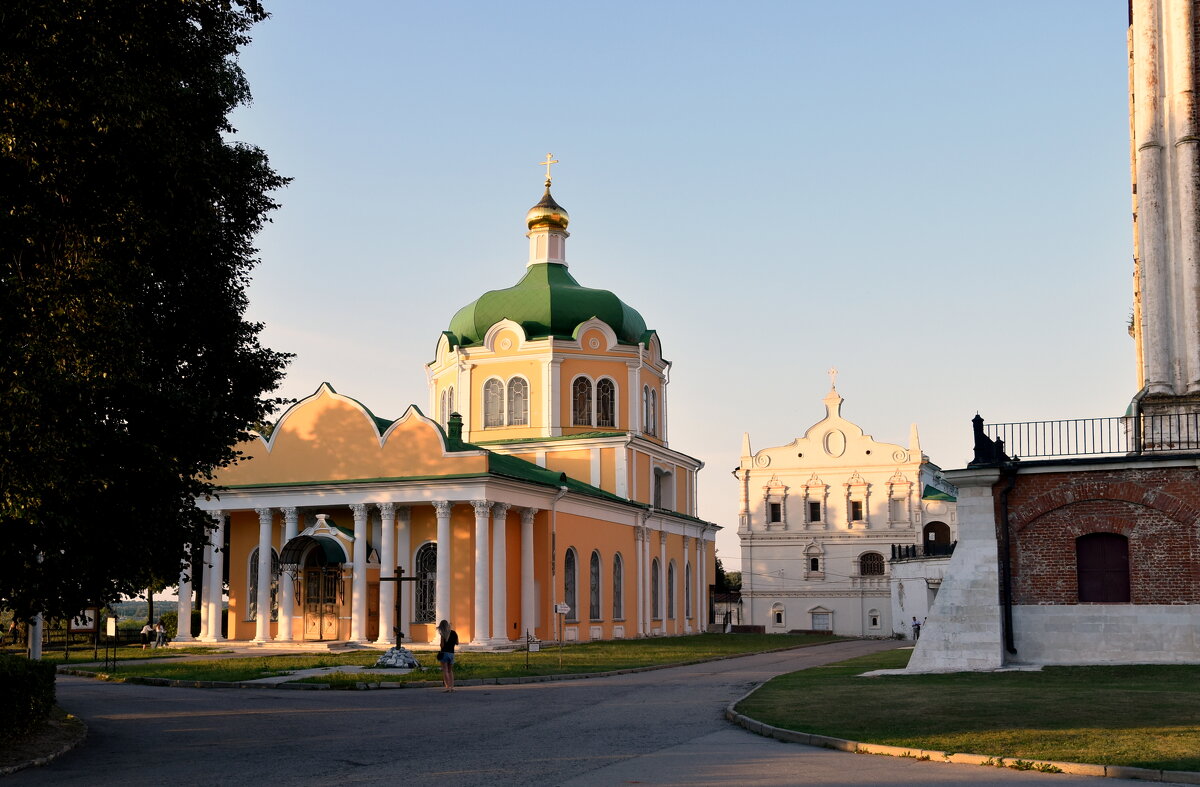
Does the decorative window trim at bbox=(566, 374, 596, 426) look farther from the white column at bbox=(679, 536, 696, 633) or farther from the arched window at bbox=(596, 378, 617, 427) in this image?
the white column at bbox=(679, 536, 696, 633)

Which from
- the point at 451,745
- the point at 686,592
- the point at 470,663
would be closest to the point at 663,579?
the point at 686,592

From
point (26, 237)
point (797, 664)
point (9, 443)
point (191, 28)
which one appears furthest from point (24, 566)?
point (797, 664)

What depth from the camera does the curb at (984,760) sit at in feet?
35.2

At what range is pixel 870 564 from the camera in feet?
209

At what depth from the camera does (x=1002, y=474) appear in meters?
22.6

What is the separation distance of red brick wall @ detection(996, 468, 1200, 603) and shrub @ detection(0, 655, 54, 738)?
639 inches

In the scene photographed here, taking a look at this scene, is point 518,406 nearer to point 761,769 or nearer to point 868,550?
point 868,550

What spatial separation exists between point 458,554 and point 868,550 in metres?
30.5

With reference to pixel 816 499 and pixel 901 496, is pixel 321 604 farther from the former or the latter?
pixel 901 496

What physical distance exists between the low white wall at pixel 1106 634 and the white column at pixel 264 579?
25841 millimetres

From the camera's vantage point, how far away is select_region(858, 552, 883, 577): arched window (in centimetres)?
6350

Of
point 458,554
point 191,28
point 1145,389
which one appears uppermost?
point 191,28

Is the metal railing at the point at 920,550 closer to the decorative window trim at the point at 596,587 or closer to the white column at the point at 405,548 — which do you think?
the decorative window trim at the point at 596,587

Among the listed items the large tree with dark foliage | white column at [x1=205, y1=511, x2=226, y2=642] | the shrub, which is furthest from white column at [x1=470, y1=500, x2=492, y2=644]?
the shrub
